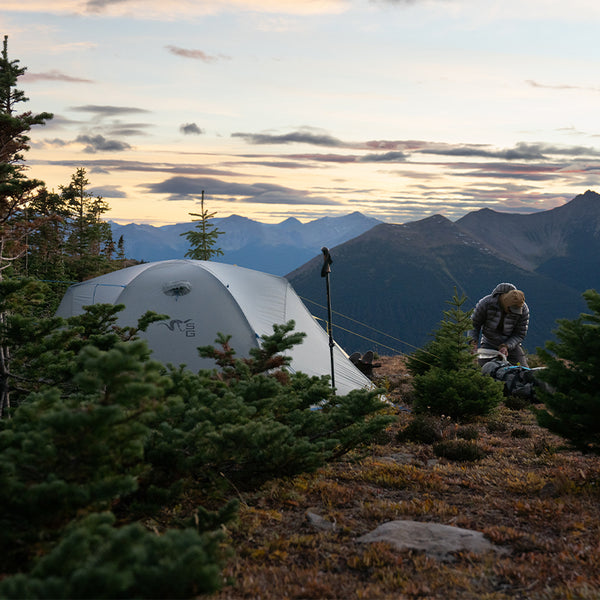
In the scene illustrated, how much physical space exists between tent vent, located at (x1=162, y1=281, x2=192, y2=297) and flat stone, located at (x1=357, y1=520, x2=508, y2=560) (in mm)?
7970

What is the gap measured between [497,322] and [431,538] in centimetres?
1048

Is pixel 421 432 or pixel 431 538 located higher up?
pixel 431 538

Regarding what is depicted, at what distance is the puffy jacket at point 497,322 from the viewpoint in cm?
1462

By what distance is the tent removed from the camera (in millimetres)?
11742

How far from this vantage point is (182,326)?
1188 centimetres

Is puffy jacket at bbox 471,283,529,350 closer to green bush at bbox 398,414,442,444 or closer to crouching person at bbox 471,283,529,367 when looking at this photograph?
crouching person at bbox 471,283,529,367

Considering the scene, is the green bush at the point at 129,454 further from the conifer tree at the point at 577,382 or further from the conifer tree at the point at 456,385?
the conifer tree at the point at 456,385

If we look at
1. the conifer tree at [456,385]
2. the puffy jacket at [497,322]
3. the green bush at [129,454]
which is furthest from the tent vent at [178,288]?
the puffy jacket at [497,322]

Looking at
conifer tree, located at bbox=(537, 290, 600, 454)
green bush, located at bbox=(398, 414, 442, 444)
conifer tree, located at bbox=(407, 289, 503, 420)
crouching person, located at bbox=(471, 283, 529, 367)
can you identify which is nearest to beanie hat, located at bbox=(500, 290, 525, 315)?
crouching person, located at bbox=(471, 283, 529, 367)

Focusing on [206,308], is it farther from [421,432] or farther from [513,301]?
[513,301]

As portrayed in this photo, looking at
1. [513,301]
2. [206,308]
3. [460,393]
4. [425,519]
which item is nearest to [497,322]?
[513,301]

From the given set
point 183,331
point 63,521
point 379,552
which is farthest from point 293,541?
point 183,331

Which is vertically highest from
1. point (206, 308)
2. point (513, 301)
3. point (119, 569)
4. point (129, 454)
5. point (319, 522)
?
point (513, 301)

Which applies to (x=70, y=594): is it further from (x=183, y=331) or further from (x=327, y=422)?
(x=183, y=331)
